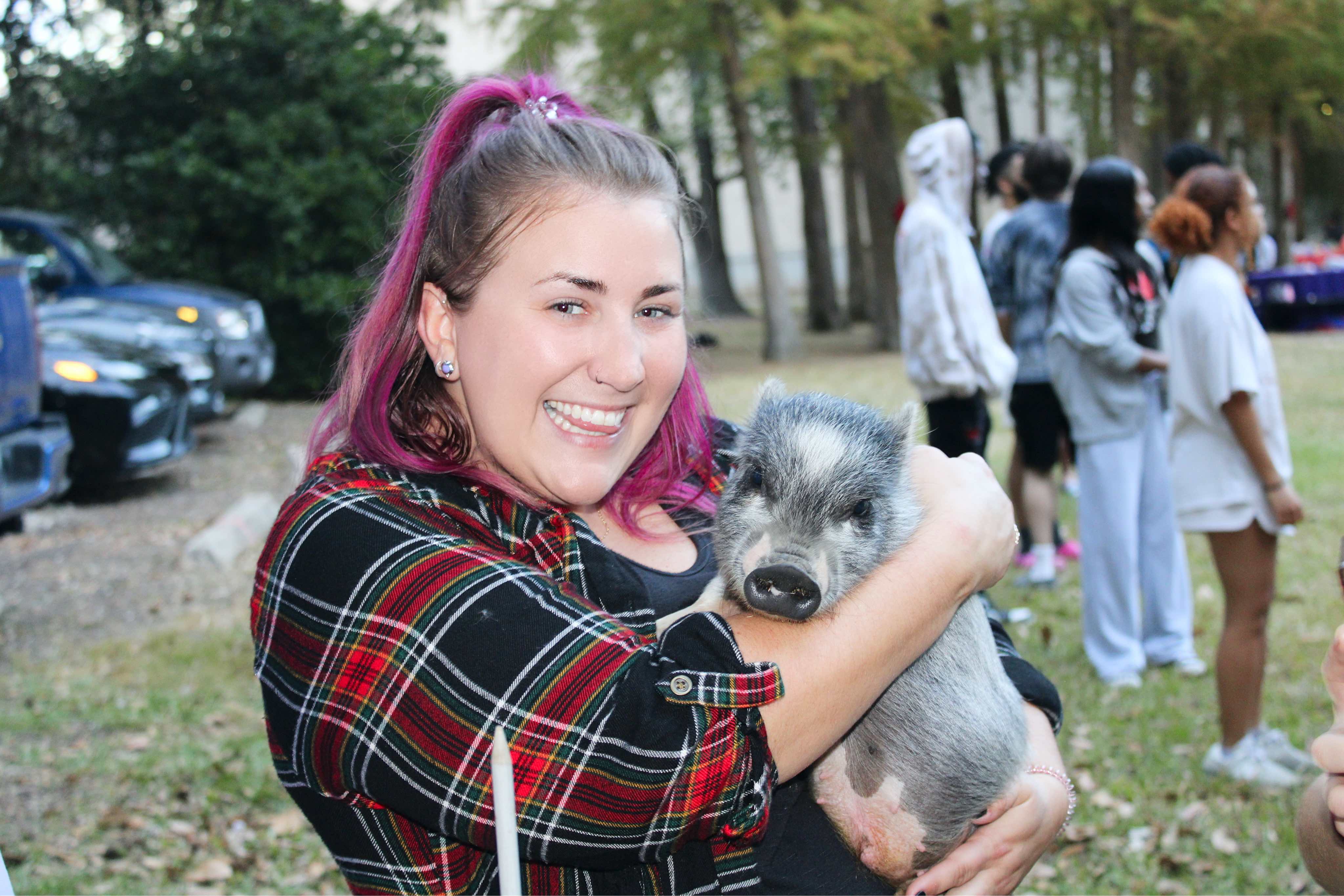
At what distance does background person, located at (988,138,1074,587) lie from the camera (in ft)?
22.1

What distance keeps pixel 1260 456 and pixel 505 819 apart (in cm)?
410

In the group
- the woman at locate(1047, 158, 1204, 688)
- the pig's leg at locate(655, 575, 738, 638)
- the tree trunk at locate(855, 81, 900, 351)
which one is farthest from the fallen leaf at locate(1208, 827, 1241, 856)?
the tree trunk at locate(855, 81, 900, 351)

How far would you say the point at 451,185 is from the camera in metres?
2.01

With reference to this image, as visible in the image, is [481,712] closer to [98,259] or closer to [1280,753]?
[1280,753]

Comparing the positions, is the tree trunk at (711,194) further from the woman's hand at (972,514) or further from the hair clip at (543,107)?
the woman's hand at (972,514)

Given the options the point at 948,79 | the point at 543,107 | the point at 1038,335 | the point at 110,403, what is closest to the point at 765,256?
the point at 948,79

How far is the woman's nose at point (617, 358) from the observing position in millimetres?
1878

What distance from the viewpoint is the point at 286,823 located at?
4.52 m

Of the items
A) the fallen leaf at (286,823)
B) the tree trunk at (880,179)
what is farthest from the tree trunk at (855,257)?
the fallen leaf at (286,823)

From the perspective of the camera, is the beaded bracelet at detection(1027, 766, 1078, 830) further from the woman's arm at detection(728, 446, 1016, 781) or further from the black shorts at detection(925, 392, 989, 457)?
the black shorts at detection(925, 392, 989, 457)

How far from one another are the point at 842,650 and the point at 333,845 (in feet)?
2.91

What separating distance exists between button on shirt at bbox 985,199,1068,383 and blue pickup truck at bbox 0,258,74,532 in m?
5.78

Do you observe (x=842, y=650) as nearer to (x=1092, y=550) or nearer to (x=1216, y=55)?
(x=1092, y=550)

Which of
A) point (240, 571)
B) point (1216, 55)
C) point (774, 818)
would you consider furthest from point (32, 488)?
point (1216, 55)
